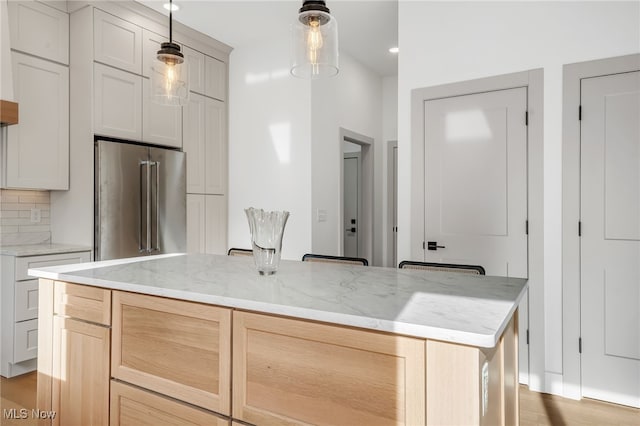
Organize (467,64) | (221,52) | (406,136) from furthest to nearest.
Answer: (221,52) < (406,136) < (467,64)

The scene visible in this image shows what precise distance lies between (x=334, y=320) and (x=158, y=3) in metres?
3.70

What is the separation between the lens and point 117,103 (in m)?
3.62

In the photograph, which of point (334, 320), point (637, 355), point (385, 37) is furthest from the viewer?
point (385, 37)

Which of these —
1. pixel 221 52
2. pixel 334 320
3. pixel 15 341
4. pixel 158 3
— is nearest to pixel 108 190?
pixel 15 341

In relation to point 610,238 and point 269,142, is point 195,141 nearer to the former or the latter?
point 269,142

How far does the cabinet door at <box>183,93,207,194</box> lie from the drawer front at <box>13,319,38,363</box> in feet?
5.95

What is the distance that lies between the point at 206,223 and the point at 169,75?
7.76 feet

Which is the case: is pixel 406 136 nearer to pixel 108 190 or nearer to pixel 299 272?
pixel 299 272

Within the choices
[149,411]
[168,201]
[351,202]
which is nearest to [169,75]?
[149,411]

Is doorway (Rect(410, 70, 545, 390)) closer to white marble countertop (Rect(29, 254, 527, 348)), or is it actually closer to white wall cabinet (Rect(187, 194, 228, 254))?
white marble countertop (Rect(29, 254, 527, 348))

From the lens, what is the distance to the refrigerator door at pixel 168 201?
3855mm

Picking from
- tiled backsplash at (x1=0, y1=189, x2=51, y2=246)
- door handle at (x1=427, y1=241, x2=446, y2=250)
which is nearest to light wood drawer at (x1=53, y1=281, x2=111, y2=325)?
tiled backsplash at (x1=0, y1=189, x2=51, y2=246)

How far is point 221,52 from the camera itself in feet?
15.3

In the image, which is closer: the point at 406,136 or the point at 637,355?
the point at 637,355
